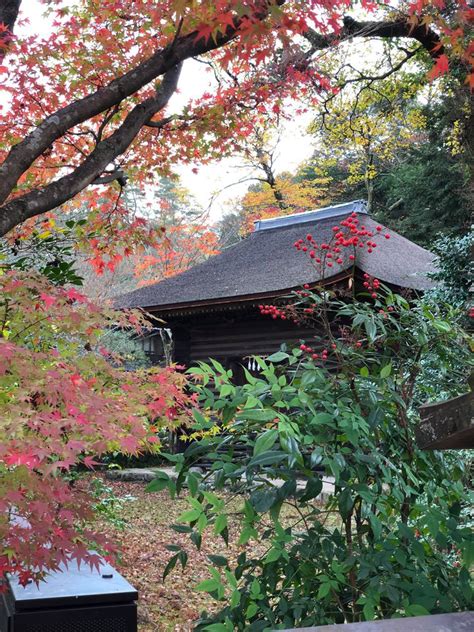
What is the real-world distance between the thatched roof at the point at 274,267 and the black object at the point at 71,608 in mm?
7238

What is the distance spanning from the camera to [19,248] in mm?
5176

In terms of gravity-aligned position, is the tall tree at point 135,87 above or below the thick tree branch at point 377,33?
below

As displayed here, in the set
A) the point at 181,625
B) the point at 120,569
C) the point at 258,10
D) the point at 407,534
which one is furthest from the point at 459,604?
the point at 120,569

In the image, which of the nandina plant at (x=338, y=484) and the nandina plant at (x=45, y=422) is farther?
the nandina plant at (x=45, y=422)

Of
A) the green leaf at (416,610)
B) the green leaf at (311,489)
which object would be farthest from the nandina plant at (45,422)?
the green leaf at (416,610)

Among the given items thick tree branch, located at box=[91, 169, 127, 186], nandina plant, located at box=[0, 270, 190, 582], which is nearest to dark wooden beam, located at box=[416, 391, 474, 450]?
nandina plant, located at box=[0, 270, 190, 582]

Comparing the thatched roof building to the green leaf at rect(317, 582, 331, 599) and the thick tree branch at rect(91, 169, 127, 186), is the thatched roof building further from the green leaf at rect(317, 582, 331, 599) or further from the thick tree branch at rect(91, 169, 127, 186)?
the green leaf at rect(317, 582, 331, 599)

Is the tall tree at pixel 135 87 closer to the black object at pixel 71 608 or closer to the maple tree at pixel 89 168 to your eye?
the maple tree at pixel 89 168

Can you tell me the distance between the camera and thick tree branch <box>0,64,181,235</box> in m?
3.93

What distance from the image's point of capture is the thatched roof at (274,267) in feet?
37.5

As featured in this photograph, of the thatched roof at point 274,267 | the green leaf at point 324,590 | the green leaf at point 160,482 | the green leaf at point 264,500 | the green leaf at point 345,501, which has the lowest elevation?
the green leaf at point 324,590

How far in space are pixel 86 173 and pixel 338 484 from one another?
2785 millimetres

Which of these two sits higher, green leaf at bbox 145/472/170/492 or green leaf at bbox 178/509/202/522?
green leaf at bbox 145/472/170/492

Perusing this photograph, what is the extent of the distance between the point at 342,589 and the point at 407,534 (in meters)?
0.38
